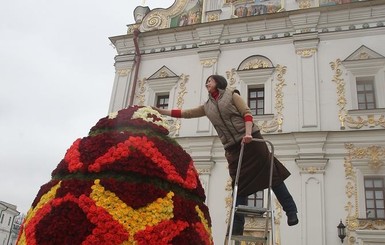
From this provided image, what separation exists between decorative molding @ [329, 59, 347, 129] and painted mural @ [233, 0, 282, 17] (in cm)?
302

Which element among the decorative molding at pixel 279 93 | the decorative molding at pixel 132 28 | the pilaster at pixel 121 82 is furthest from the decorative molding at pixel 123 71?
the decorative molding at pixel 279 93

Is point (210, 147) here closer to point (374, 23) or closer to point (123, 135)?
point (374, 23)

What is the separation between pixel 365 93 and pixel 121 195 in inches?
432

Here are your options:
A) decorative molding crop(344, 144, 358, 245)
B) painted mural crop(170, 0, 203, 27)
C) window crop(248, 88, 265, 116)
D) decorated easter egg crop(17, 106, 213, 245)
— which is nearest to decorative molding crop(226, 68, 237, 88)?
window crop(248, 88, 265, 116)

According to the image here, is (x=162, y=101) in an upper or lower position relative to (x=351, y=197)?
upper

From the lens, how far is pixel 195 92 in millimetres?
13609

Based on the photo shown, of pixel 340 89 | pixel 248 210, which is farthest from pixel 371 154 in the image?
pixel 248 210

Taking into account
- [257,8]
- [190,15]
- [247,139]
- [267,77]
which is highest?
[190,15]

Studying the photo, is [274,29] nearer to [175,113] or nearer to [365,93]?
[365,93]

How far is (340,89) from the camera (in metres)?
12.0

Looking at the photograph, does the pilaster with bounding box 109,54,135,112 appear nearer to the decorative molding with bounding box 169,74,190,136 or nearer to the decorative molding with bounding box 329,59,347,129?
the decorative molding with bounding box 169,74,190,136

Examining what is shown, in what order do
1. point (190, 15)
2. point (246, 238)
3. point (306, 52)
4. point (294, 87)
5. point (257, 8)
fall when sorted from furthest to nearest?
point (190, 15) → point (257, 8) → point (306, 52) → point (294, 87) → point (246, 238)

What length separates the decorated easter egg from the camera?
2.84 m

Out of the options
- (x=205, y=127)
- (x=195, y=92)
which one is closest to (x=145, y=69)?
(x=195, y=92)
